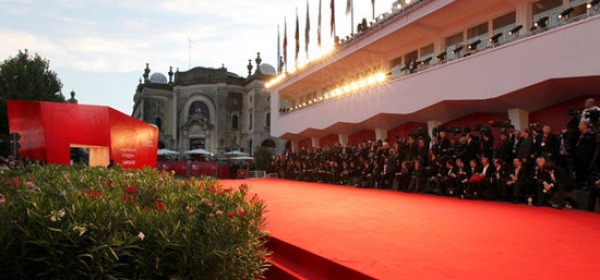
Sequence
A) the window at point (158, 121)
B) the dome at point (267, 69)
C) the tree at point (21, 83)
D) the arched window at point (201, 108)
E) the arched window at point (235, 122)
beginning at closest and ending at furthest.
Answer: the tree at point (21, 83), the dome at point (267, 69), the arched window at point (235, 122), the arched window at point (201, 108), the window at point (158, 121)

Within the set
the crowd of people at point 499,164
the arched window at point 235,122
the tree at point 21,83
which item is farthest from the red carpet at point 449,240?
the arched window at point 235,122

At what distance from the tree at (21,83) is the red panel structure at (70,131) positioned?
15500 mm

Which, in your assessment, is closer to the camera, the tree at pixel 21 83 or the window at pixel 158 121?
the tree at pixel 21 83

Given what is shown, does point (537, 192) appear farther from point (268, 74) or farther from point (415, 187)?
point (268, 74)

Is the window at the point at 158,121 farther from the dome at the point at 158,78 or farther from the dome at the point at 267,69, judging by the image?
the dome at the point at 267,69

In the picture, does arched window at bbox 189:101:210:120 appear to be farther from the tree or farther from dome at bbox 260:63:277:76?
the tree

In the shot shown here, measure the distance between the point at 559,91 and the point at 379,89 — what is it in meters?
8.02

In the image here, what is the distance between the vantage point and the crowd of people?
820 cm

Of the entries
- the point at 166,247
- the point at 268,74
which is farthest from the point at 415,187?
the point at 268,74

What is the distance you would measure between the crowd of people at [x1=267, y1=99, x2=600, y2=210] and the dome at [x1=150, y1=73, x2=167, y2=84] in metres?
46.5

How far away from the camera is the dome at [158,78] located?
56312mm

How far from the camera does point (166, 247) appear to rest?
9.45 ft

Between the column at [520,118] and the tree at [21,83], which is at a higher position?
the tree at [21,83]

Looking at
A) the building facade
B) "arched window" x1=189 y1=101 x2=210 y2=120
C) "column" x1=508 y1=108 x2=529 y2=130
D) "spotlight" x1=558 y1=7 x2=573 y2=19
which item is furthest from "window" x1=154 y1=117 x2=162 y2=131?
"spotlight" x1=558 y1=7 x2=573 y2=19
